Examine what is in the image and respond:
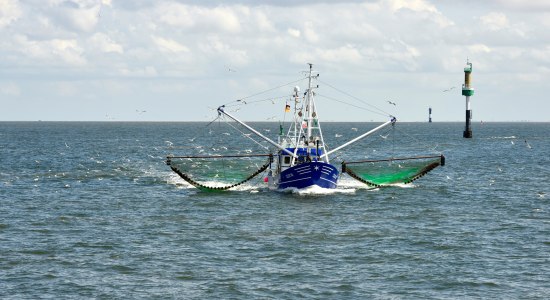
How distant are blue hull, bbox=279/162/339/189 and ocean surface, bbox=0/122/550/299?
86 centimetres

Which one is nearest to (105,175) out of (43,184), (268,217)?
(43,184)

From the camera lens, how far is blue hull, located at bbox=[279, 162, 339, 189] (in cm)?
6438

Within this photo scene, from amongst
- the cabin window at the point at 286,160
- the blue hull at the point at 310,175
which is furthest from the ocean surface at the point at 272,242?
the cabin window at the point at 286,160

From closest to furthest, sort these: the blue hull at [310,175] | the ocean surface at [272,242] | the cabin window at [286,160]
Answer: the ocean surface at [272,242], the blue hull at [310,175], the cabin window at [286,160]

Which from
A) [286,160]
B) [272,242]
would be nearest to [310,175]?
[286,160]

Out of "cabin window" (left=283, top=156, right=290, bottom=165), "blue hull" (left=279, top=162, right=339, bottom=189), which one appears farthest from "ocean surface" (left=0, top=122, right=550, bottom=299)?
"cabin window" (left=283, top=156, right=290, bottom=165)

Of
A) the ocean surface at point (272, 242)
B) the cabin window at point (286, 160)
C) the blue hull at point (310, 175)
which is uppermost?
the cabin window at point (286, 160)

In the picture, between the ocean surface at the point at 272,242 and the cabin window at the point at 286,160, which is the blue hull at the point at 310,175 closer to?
the ocean surface at the point at 272,242

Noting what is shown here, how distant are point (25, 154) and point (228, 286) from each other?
101 meters

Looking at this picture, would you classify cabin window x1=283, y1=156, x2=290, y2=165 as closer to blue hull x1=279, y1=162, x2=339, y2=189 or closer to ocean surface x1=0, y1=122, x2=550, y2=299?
blue hull x1=279, y1=162, x2=339, y2=189

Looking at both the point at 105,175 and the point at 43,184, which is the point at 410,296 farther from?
the point at 105,175

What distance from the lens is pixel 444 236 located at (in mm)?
47031

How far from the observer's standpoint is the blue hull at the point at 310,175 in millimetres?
64375

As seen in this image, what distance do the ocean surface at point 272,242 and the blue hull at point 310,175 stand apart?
0.86 m
